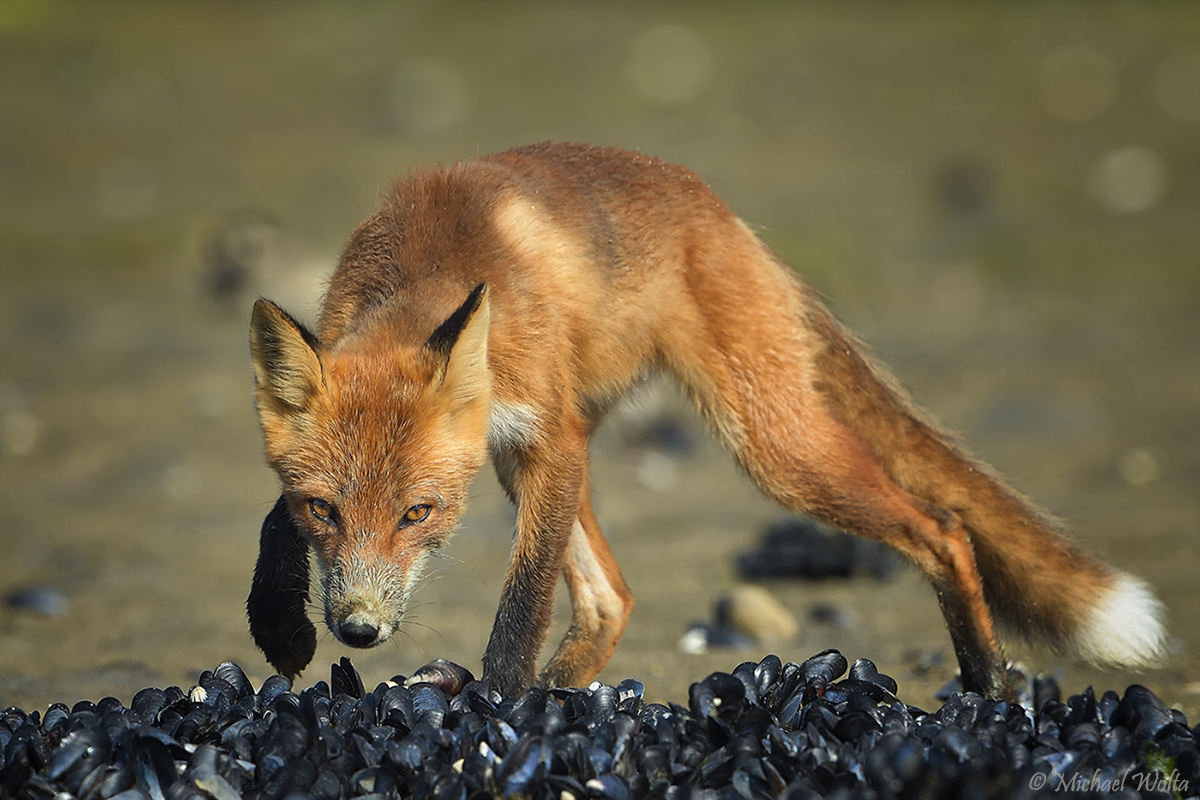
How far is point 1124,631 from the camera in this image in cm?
553

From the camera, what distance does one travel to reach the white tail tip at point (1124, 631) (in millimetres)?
5516

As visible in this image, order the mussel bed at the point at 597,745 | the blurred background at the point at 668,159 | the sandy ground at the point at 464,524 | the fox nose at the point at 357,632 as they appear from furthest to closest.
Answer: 1. the blurred background at the point at 668,159
2. the sandy ground at the point at 464,524
3. the fox nose at the point at 357,632
4. the mussel bed at the point at 597,745

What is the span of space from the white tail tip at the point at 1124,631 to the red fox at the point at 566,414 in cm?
1

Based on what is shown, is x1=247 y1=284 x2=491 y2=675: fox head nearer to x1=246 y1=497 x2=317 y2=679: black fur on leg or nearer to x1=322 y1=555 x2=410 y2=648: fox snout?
x1=322 y1=555 x2=410 y2=648: fox snout

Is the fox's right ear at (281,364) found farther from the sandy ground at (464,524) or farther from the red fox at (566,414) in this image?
the sandy ground at (464,524)

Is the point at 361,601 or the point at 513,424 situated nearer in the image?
the point at 361,601

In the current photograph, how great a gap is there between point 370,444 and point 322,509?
0.31 m

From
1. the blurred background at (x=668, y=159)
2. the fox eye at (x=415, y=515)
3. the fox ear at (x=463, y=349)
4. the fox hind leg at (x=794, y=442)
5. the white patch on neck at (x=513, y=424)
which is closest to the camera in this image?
the fox ear at (x=463, y=349)

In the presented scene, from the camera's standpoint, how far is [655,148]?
1766 centimetres

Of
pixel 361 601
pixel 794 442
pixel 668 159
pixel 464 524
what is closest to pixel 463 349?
pixel 361 601

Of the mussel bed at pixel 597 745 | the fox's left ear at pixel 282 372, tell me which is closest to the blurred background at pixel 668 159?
the mussel bed at pixel 597 745

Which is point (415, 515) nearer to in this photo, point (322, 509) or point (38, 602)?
point (322, 509)

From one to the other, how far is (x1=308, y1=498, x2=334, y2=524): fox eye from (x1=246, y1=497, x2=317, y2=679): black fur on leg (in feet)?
1.60

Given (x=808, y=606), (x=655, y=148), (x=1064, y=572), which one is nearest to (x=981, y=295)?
(x=655, y=148)
